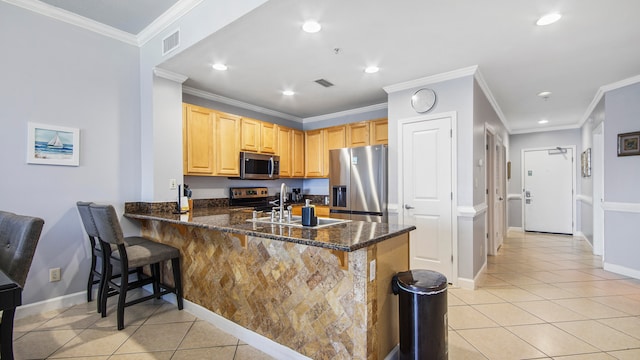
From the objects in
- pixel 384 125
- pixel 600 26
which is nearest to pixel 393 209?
pixel 384 125

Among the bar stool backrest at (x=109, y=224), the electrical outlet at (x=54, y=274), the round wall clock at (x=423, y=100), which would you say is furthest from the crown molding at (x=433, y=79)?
the electrical outlet at (x=54, y=274)

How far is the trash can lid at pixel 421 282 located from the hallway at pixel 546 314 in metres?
0.68

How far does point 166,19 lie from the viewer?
9.30ft

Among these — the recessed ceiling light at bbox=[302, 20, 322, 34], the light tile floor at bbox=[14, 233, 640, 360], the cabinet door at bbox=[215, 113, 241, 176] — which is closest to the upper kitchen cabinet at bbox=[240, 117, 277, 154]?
the cabinet door at bbox=[215, 113, 241, 176]

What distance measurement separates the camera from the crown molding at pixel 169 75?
319 centimetres

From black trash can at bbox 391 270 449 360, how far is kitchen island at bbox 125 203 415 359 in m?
0.12

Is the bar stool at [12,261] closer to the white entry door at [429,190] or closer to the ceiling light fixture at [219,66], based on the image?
the ceiling light fixture at [219,66]

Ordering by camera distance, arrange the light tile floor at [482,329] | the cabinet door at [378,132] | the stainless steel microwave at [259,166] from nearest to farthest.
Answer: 1. the light tile floor at [482,329]
2. the stainless steel microwave at [259,166]
3. the cabinet door at [378,132]

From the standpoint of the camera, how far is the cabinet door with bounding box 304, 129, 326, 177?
515 centimetres

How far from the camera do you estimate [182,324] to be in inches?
98.6

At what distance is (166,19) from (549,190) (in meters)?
8.12

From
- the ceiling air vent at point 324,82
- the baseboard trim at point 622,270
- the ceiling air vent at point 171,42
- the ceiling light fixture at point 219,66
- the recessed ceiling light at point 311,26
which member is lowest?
the baseboard trim at point 622,270

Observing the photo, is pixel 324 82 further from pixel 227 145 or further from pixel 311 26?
pixel 227 145

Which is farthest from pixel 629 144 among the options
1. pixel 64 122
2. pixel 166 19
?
pixel 64 122
